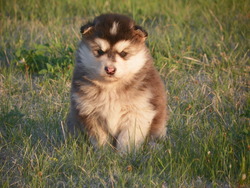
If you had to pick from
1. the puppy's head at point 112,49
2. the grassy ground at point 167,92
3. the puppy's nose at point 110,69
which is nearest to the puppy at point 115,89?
the puppy's head at point 112,49

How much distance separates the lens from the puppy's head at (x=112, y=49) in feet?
14.8

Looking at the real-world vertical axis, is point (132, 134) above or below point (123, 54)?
below

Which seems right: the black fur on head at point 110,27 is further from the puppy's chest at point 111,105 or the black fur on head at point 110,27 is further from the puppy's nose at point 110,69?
the puppy's chest at point 111,105

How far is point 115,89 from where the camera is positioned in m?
4.73

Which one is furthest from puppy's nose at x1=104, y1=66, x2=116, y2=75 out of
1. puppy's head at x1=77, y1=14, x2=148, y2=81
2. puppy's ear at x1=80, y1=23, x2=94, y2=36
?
puppy's ear at x1=80, y1=23, x2=94, y2=36

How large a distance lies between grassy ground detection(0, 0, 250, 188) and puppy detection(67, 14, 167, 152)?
234 millimetres

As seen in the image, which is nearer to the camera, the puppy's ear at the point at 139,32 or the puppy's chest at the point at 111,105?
the puppy's chest at the point at 111,105

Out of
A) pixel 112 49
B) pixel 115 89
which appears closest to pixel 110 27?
pixel 112 49

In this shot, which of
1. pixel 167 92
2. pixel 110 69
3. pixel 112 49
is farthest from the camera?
pixel 167 92

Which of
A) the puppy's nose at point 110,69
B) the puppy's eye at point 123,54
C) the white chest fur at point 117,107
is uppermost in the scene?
the puppy's eye at point 123,54

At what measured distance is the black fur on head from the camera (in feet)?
15.0

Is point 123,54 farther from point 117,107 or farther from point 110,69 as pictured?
point 117,107

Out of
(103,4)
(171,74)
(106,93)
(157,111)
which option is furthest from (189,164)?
(103,4)

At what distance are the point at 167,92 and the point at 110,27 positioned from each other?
6.40ft
